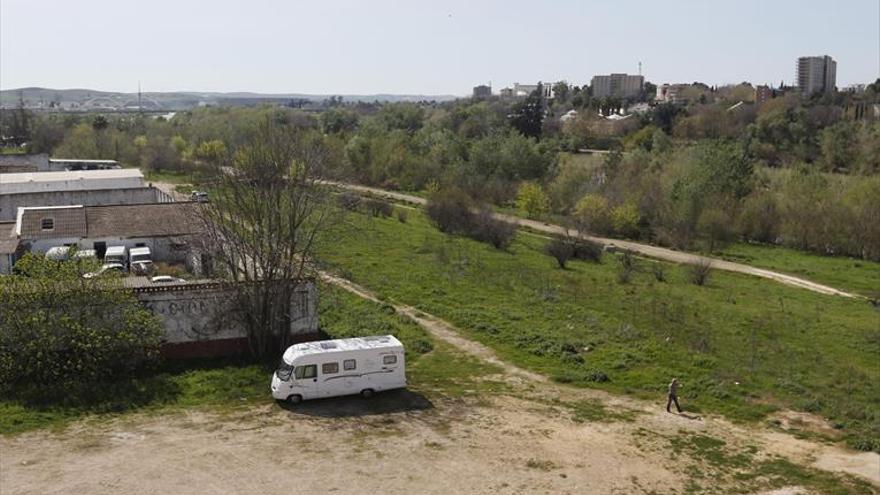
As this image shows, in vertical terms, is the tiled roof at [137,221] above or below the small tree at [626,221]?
above

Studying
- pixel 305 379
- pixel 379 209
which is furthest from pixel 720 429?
pixel 379 209

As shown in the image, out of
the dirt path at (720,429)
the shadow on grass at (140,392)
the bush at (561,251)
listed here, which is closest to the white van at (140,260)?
the shadow on grass at (140,392)

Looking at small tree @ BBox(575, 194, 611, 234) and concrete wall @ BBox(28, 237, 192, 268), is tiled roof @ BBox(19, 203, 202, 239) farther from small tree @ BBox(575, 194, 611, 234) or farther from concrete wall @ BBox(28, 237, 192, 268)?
small tree @ BBox(575, 194, 611, 234)

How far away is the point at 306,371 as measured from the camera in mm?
22047

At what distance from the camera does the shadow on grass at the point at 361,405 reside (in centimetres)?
2172

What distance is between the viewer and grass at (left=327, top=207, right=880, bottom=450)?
82.1 feet

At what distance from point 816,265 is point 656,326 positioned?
26.5 metres

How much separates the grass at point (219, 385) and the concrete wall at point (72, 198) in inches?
923

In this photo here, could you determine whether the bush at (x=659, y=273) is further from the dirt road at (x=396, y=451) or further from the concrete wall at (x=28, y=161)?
the concrete wall at (x=28, y=161)

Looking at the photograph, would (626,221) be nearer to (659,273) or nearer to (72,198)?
(659,273)

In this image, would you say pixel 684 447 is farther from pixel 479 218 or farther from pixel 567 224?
pixel 567 224

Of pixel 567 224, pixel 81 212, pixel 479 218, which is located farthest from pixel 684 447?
pixel 567 224

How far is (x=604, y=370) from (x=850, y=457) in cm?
793

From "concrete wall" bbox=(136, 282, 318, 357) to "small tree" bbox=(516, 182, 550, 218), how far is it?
43040mm
